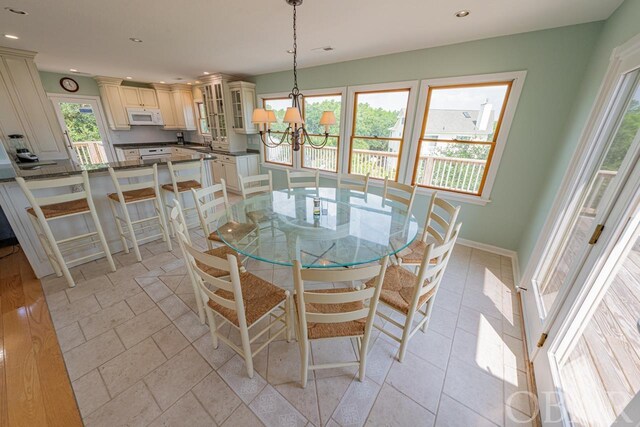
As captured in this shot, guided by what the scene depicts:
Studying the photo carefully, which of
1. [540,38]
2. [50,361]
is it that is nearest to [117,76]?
[50,361]

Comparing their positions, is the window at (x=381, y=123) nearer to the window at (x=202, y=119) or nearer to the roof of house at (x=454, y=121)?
the roof of house at (x=454, y=121)

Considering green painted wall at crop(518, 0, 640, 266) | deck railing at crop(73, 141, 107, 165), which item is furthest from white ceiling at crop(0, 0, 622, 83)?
deck railing at crop(73, 141, 107, 165)

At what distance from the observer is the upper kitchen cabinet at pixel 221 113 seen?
15.3 ft

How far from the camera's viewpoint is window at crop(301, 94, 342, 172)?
12.8ft

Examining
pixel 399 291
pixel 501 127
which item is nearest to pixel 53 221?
pixel 399 291

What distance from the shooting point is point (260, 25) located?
2.27 metres

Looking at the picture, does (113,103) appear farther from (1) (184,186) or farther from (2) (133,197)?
(2) (133,197)

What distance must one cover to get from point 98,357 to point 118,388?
1.17 ft

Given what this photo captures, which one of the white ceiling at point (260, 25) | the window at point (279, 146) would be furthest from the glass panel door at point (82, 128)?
the window at point (279, 146)

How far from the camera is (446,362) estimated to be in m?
1.58

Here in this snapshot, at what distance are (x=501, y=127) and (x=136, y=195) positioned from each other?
4.21m

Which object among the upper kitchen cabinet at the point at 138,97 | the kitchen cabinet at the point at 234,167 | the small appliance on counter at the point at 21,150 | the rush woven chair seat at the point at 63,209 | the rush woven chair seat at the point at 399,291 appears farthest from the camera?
the upper kitchen cabinet at the point at 138,97

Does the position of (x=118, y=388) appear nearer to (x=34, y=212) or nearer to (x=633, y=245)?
(x=34, y=212)

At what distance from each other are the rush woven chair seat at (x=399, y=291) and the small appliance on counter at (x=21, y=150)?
188 inches
